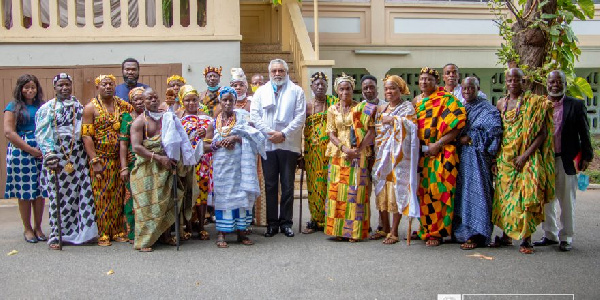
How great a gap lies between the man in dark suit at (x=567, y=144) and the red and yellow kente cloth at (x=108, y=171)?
4.46 meters

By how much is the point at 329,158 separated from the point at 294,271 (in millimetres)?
1735

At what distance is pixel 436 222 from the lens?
645cm

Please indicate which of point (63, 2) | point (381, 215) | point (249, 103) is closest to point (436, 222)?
point (381, 215)

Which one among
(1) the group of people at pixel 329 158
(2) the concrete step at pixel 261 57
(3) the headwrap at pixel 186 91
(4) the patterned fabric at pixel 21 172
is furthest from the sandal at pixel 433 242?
(2) the concrete step at pixel 261 57

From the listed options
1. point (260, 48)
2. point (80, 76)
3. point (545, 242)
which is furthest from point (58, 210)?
point (260, 48)

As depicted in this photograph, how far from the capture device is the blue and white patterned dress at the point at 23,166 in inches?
266

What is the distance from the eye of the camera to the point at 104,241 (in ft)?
21.7

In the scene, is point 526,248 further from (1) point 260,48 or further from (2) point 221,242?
(1) point 260,48

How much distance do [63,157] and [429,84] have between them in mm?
3865

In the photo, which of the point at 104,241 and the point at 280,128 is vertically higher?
the point at 280,128

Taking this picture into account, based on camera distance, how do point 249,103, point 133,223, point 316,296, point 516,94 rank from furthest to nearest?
point 249,103 < point 133,223 < point 516,94 < point 316,296

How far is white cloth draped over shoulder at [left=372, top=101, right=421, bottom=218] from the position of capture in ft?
20.9

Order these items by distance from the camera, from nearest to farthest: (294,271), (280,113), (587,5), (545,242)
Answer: (294,271) → (545,242) → (280,113) → (587,5)

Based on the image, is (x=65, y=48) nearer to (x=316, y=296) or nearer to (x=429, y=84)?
(x=429, y=84)
